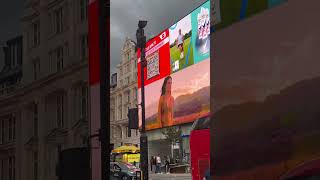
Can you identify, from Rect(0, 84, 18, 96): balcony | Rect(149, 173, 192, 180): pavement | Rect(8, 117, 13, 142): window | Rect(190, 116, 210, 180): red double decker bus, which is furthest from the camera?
Rect(149, 173, 192, 180): pavement

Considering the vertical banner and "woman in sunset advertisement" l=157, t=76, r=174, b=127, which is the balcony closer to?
the vertical banner

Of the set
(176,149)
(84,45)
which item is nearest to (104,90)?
(84,45)

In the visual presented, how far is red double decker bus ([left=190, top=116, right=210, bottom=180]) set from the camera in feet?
8.41

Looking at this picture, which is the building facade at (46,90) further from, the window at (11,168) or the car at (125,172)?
the car at (125,172)

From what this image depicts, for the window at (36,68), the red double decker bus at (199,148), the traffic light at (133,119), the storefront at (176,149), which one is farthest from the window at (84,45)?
the storefront at (176,149)

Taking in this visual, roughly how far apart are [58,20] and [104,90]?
1.11 feet

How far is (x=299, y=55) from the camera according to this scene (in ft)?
3.72

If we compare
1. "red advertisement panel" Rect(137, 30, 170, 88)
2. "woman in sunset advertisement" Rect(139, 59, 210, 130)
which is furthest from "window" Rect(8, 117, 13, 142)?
"woman in sunset advertisement" Rect(139, 59, 210, 130)

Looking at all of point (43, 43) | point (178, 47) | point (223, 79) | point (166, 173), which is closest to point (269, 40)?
point (223, 79)

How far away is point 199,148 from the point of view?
2809 mm

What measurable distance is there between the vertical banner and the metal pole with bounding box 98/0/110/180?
0.01m

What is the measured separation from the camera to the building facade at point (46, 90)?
177cm

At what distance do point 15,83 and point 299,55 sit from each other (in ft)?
3.65

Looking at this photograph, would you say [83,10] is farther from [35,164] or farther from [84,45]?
[35,164]
